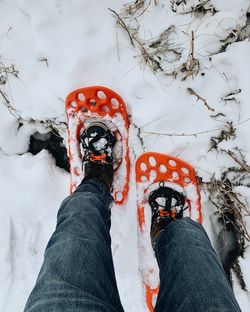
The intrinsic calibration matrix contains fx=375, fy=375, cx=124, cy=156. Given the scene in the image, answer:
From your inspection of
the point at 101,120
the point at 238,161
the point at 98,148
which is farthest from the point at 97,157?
the point at 238,161

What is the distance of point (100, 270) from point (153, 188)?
0.69 meters

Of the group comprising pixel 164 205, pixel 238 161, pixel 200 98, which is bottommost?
pixel 164 205

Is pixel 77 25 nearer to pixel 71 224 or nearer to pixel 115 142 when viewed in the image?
pixel 115 142

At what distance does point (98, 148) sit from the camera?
70.1 inches

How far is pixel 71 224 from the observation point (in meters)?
1.28

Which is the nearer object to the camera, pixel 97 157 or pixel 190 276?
pixel 190 276

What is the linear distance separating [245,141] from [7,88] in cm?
107

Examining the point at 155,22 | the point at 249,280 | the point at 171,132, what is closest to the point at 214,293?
the point at 249,280

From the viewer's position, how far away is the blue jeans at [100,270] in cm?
106

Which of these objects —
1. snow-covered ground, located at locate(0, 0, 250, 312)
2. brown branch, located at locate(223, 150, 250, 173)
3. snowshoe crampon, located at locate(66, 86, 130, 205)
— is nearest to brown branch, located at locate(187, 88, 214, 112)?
snow-covered ground, located at locate(0, 0, 250, 312)

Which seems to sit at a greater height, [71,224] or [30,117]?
[30,117]

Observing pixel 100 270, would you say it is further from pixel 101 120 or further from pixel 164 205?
pixel 101 120

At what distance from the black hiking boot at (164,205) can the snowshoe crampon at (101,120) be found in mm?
151

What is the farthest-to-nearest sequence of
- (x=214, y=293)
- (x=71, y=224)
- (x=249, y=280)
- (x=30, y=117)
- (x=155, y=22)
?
(x=30, y=117), (x=249, y=280), (x=155, y=22), (x=71, y=224), (x=214, y=293)
